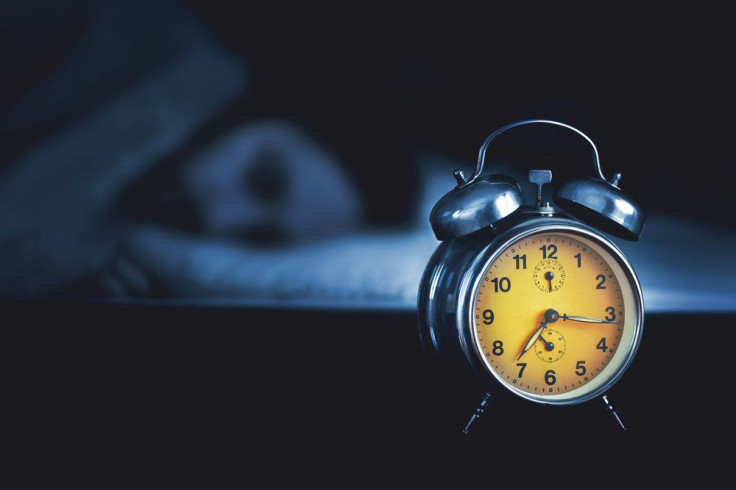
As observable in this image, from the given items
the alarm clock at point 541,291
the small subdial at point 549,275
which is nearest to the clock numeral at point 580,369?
the alarm clock at point 541,291

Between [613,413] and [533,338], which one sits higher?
[533,338]

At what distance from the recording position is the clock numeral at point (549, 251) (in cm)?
104

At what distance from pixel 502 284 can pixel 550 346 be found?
0.10 meters

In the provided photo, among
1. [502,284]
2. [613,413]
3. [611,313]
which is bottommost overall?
[613,413]

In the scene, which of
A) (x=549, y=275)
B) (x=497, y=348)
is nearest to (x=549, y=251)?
(x=549, y=275)

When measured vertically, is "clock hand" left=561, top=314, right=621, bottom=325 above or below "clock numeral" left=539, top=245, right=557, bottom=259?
below

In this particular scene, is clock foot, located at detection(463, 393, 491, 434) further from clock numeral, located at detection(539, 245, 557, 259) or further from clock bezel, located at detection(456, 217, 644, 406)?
clock numeral, located at detection(539, 245, 557, 259)

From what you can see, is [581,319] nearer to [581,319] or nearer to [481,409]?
[581,319]

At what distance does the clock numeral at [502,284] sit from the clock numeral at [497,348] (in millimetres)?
66

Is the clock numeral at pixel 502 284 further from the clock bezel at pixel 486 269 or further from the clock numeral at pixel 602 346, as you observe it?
the clock numeral at pixel 602 346

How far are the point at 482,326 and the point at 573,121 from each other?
871mm

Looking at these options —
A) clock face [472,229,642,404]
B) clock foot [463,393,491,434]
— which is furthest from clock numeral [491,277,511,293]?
clock foot [463,393,491,434]

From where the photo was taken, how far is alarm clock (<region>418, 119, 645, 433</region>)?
1.00 metres

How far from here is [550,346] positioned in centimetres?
103
